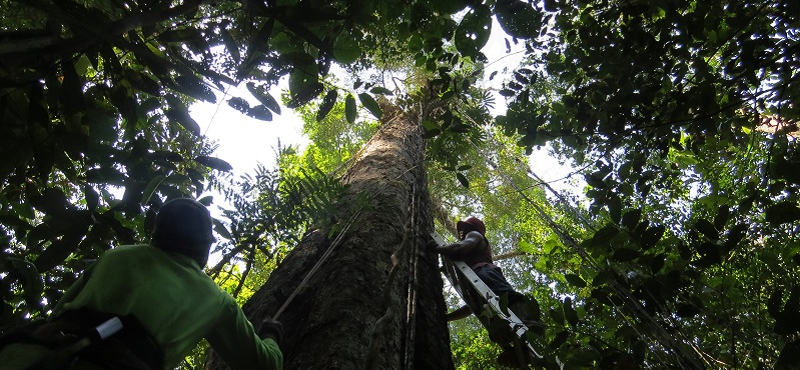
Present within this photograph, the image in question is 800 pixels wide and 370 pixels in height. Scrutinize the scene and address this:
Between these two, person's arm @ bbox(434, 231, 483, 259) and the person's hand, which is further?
person's arm @ bbox(434, 231, 483, 259)

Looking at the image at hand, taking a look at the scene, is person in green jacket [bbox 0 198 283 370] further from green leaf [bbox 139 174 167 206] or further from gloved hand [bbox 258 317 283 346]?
Result: green leaf [bbox 139 174 167 206]

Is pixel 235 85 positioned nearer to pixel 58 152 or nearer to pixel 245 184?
pixel 58 152

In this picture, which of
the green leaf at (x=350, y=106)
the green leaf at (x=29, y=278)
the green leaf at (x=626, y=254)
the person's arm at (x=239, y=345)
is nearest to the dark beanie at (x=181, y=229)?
the person's arm at (x=239, y=345)

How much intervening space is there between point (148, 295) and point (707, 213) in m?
4.60

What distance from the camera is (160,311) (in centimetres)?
119

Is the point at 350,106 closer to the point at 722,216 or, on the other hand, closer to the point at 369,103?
the point at 369,103

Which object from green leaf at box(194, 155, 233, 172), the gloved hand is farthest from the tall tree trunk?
green leaf at box(194, 155, 233, 172)

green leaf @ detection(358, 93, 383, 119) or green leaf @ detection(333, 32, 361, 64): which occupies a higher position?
green leaf @ detection(333, 32, 361, 64)

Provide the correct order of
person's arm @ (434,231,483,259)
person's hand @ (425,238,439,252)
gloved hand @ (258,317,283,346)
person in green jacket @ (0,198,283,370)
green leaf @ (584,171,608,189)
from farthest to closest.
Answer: person's arm @ (434,231,483,259), person's hand @ (425,238,439,252), green leaf @ (584,171,608,189), gloved hand @ (258,317,283,346), person in green jacket @ (0,198,283,370)

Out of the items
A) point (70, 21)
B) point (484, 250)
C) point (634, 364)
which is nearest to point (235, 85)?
point (70, 21)

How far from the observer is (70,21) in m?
1.01

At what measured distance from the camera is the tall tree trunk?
57.4 inches

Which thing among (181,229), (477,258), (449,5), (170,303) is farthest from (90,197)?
(477,258)

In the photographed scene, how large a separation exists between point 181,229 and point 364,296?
0.72 metres
